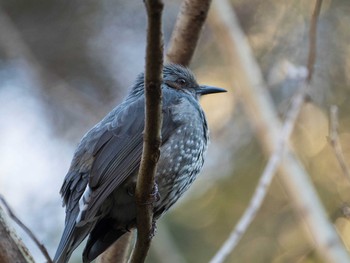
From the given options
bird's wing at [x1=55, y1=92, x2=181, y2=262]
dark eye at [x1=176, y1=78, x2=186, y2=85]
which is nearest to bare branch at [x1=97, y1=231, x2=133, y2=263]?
bird's wing at [x1=55, y1=92, x2=181, y2=262]

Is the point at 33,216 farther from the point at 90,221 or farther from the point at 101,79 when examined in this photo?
the point at 90,221

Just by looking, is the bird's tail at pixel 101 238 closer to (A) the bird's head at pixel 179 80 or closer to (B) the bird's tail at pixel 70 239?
(B) the bird's tail at pixel 70 239

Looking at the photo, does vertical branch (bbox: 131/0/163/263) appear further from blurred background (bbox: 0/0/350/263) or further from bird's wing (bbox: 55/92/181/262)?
blurred background (bbox: 0/0/350/263)

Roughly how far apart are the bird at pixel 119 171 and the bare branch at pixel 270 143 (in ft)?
1.71

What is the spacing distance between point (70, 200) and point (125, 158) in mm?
439

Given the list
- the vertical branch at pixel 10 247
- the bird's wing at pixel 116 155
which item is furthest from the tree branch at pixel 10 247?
the bird's wing at pixel 116 155

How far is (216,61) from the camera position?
337 inches

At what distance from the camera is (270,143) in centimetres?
559

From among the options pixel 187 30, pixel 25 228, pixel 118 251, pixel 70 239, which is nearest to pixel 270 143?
pixel 187 30

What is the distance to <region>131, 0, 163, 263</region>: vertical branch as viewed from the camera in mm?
2861

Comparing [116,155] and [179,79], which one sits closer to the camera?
[116,155]

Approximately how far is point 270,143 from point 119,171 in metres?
1.68

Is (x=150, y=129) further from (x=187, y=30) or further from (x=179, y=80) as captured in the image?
(x=179, y=80)

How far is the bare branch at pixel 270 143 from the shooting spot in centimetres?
443
